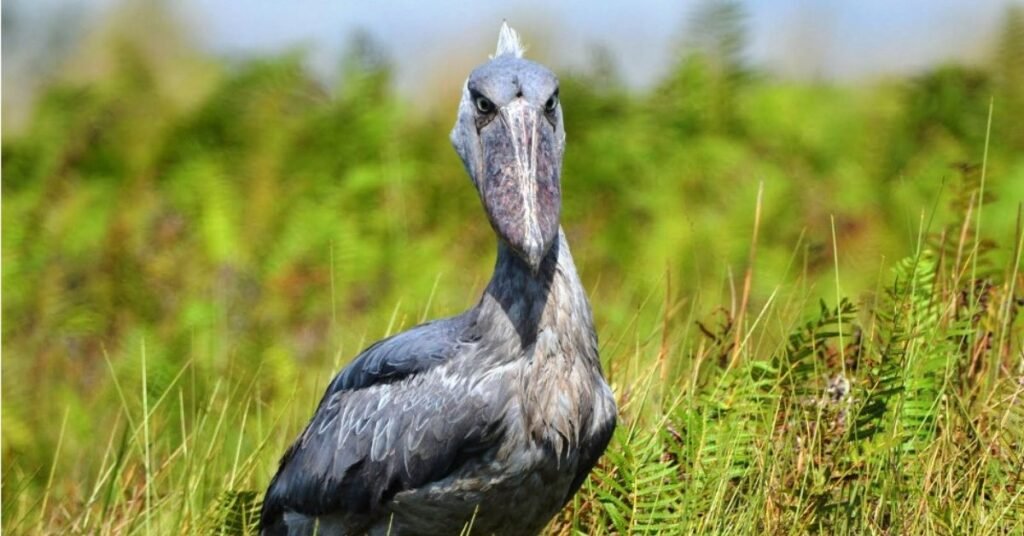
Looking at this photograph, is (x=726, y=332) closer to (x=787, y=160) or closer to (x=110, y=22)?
(x=787, y=160)

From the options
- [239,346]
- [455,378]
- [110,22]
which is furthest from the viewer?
[110,22]

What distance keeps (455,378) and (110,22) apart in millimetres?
9159

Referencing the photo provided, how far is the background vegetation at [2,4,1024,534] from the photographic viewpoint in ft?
14.0

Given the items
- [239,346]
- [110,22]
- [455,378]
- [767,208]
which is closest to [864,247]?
[767,208]

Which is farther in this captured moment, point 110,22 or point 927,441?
point 110,22

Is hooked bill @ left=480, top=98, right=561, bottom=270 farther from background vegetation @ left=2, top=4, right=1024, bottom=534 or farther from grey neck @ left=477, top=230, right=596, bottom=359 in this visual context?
background vegetation @ left=2, top=4, right=1024, bottom=534

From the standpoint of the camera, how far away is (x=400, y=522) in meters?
4.11

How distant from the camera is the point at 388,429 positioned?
164 inches

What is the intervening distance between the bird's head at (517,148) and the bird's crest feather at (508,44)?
25 cm

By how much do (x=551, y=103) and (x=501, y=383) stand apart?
0.71m

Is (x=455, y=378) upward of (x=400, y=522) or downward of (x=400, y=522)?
upward

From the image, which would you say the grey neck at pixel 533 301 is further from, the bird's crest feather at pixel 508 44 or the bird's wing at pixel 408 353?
the bird's crest feather at pixel 508 44

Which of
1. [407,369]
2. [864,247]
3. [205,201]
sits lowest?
[864,247]

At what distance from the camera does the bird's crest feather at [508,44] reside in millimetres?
4453
